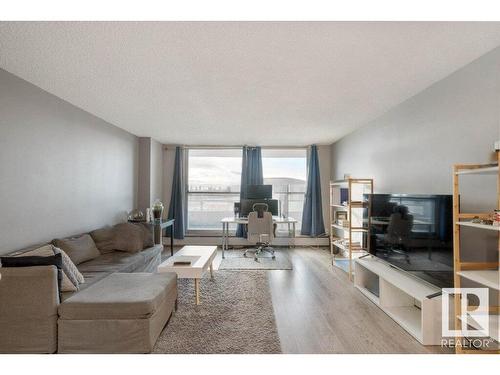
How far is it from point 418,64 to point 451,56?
0.23 metres

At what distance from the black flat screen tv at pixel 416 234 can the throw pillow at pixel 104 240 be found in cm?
360

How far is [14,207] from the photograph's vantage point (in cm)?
268

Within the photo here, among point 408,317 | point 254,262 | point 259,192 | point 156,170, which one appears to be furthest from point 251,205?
point 408,317

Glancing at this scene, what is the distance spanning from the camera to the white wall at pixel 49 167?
263 centimetres

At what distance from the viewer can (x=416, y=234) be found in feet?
8.83

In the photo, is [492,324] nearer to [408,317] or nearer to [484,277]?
[484,277]

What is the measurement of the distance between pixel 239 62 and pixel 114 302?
2.20 metres

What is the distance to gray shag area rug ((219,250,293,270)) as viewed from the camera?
468 centimetres

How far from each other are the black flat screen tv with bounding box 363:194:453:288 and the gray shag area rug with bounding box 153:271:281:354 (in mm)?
1518

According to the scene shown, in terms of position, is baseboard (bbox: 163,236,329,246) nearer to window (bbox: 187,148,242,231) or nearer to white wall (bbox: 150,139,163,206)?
window (bbox: 187,148,242,231)

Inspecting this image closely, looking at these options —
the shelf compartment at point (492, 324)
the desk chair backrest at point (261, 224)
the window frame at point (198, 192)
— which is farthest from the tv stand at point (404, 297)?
the window frame at point (198, 192)
